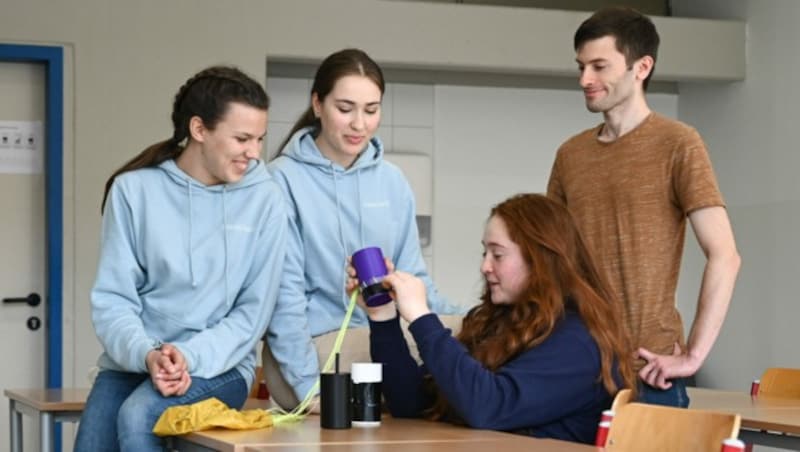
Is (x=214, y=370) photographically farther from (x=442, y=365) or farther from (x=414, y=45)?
(x=414, y=45)

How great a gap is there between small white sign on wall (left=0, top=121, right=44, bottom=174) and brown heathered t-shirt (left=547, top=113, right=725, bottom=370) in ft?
13.0

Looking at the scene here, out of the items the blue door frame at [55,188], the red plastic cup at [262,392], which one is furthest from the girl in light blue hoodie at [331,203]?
the blue door frame at [55,188]

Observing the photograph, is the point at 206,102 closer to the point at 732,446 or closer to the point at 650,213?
the point at 650,213

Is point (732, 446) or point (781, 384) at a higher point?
point (732, 446)

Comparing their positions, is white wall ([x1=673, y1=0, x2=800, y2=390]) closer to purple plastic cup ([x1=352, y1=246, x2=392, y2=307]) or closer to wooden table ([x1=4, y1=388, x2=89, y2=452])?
wooden table ([x1=4, y1=388, x2=89, y2=452])

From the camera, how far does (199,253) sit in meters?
2.90

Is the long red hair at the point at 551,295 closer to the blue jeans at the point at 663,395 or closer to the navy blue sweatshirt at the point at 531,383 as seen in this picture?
the navy blue sweatshirt at the point at 531,383

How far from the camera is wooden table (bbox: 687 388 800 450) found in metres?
3.41

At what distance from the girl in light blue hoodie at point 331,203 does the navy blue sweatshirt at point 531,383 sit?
1.59ft

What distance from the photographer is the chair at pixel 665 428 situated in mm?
2145

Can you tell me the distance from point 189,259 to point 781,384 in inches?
100

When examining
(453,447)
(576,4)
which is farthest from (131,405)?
(576,4)

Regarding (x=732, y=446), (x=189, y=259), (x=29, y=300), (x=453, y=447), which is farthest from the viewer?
(x=29, y=300)

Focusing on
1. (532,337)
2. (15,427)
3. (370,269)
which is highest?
(370,269)
